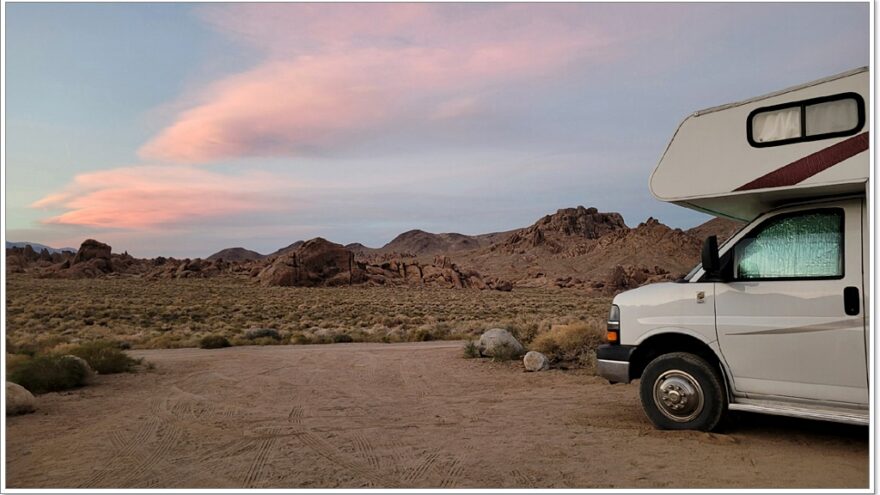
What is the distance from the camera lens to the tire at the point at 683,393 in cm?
649

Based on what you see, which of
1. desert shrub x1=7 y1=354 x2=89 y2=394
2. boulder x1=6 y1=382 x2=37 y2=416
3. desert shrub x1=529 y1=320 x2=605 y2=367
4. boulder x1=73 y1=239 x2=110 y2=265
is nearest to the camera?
boulder x1=6 y1=382 x2=37 y2=416

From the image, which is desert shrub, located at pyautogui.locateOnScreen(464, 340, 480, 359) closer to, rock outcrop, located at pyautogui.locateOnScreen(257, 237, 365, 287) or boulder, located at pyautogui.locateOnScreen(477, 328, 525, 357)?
boulder, located at pyautogui.locateOnScreen(477, 328, 525, 357)

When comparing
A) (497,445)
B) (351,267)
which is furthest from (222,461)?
(351,267)

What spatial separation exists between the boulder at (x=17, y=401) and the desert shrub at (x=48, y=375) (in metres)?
1.44

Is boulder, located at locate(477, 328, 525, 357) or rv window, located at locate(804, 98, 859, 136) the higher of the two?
rv window, located at locate(804, 98, 859, 136)

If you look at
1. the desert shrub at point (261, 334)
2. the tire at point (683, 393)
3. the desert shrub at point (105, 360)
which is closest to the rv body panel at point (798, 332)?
the tire at point (683, 393)

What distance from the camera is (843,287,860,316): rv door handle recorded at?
560cm

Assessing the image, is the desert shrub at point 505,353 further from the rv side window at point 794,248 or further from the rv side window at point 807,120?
the rv side window at point 807,120

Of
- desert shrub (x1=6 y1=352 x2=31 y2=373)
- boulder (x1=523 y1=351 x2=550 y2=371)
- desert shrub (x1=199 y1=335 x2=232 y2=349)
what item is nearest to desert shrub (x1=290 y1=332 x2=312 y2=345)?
desert shrub (x1=199 y1=335 x2=232 y2=349)

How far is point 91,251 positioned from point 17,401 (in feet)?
363

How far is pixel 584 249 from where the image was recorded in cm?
11825

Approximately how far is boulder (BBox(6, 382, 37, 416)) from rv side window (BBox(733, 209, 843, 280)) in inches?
372

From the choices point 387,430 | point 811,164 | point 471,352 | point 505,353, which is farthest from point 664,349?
point 471,352

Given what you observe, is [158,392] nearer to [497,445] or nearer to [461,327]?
[497,445]
